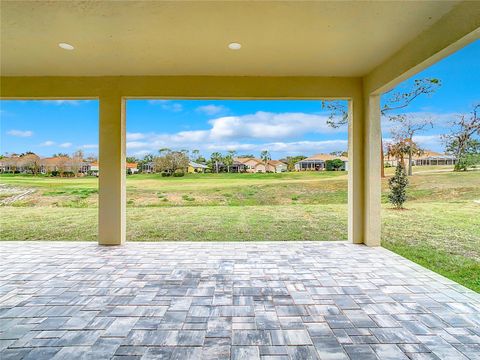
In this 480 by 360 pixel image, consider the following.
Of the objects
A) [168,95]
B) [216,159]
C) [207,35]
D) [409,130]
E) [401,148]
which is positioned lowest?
[216,159]

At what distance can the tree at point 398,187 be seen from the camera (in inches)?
223

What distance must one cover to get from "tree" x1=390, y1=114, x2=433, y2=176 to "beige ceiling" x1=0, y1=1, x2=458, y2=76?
6.86 feet

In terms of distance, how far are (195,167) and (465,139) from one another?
199 inches

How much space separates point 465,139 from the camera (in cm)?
468

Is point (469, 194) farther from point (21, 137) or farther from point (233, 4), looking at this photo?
point (21, 137)

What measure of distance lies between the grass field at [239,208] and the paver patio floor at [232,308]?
1799mm

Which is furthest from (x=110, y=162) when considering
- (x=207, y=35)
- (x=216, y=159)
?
(x=207, y=35)

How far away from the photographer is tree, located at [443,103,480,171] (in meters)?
4.45

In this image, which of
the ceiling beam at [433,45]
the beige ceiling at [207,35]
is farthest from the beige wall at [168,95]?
the ceiling beam at [433,45]

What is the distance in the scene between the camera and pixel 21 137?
20.5 ft

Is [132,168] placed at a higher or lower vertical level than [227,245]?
higher

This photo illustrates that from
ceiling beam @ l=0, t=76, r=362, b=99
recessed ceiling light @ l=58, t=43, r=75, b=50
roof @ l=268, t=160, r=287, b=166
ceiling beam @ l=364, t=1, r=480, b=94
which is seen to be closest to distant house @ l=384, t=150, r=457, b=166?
ceiling beam @ l=364, t=1, r=480, b=94

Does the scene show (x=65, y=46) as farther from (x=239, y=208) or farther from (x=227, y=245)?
(x=239, y=208)

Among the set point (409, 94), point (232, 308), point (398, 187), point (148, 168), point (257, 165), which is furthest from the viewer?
point (257, 165)
